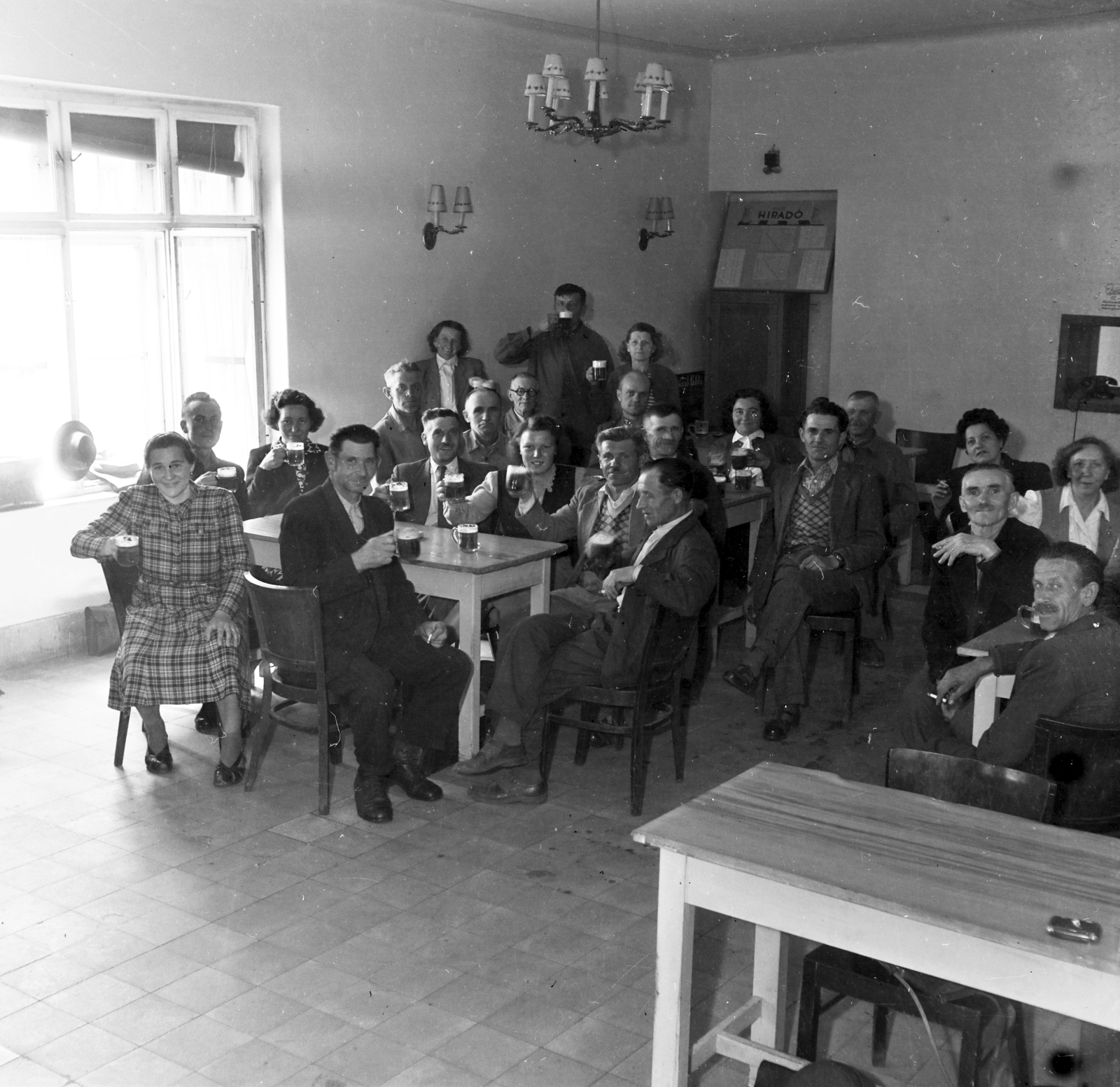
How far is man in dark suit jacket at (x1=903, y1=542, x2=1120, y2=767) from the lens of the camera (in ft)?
11.3

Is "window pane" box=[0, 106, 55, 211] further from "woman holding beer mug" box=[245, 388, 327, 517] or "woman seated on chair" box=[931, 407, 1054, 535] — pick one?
"woman seated on chair" box=[931, 407, 1054, 535]

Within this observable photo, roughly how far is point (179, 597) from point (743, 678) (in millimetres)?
2290

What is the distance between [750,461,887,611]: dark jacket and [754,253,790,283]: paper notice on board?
16.7ft

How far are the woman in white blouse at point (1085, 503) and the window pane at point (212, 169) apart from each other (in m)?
4.41

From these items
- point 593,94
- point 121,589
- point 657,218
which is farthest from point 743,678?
point 657,218

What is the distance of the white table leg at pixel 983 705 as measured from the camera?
13.4 feet

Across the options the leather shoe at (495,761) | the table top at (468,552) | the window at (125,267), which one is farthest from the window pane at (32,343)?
the leather shoe at (495,761)

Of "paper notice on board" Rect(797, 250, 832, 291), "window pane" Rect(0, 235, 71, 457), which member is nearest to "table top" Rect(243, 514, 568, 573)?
"window pane" Rect(0, 235, 71, 457)

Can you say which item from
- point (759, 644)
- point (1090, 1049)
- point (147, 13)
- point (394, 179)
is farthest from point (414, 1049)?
point (394, 179)

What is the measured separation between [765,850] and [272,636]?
2.49 metres

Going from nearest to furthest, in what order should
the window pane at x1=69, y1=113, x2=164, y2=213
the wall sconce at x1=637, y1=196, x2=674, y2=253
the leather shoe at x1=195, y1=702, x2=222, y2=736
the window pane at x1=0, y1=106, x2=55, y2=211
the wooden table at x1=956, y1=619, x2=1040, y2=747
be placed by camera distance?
the wooden table at x1=956, y1=619, x2=1040, y2=747 → the leather shoe at x1=195, y1=702, x2=222, y2=736 → the window pane at x1=0, y1=106, x2=55, y2=211 → the window pane at x1=69, y1=113, x2=164, y2=213 → the wall sconce at x1=637, y1=196, x2=674, y2=253

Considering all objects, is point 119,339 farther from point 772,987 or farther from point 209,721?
point 772,987

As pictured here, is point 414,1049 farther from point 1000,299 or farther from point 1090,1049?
point 1000,299

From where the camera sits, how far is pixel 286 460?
6254 mm
